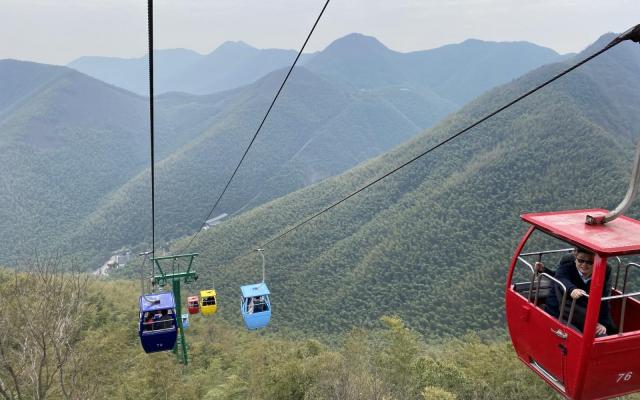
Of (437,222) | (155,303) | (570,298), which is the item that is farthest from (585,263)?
(437,222)

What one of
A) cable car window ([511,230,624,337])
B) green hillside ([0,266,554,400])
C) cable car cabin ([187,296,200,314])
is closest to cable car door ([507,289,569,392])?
cable car window ([511,230,624,337])

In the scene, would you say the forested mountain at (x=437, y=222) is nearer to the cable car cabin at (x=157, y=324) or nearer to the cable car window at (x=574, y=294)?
the cable car cabin at (x=157, y=324)

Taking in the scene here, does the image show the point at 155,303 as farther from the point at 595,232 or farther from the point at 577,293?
the point at 595,232

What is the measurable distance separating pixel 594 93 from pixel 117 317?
105773 millimetres

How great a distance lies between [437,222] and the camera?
63.0m

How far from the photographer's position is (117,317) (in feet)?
100

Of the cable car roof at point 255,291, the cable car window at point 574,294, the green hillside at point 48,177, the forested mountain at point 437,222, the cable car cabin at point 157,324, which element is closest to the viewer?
Result: the cable car window at point 574,294

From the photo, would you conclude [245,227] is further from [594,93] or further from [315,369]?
[594,93]

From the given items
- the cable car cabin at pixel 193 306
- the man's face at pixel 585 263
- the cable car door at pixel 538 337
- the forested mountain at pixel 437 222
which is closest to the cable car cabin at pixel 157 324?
the cable car door at pixel 538 337

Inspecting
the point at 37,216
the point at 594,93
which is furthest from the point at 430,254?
the point at 37,216

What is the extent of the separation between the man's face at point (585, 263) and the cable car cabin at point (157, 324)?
1199 cm

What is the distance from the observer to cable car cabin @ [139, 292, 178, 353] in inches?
519

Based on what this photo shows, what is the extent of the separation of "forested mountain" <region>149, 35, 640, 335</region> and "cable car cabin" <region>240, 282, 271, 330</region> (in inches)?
1242

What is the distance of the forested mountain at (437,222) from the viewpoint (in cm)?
4984
